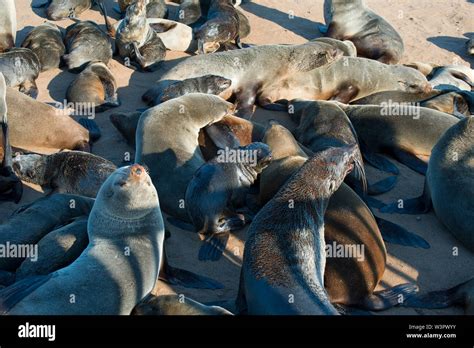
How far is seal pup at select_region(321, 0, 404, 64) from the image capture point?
10539 millimetres

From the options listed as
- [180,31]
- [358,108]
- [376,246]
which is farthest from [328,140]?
[180,31]

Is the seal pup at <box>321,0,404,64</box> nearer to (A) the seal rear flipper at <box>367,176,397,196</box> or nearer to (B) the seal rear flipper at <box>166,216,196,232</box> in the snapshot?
(A) the seal rear flipper at <box>367,176,397,196</box>

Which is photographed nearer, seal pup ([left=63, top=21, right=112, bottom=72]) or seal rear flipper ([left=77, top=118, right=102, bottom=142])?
seal rear flipper ([left=77, top=118, right=102, bottom=142])

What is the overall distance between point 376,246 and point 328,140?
2.03m

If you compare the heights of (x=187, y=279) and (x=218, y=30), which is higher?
(x=187, y=279)

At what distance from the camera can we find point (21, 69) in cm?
870

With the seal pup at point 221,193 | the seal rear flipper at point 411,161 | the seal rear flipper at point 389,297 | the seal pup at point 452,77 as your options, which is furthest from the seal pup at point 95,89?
the seal rear flipper at point 389,297

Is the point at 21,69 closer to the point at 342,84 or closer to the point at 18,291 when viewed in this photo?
the point at 342,84

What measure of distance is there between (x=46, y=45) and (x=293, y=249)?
227 inches

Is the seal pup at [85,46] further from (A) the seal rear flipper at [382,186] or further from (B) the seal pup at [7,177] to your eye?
(A) the seal rear flipper at [382,186]

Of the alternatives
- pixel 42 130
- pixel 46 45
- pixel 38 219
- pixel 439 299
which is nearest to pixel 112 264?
pixel 38 219

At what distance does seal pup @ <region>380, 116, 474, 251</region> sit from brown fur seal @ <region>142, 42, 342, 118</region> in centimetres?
244

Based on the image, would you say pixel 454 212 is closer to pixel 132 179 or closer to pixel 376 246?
pixel 376 246

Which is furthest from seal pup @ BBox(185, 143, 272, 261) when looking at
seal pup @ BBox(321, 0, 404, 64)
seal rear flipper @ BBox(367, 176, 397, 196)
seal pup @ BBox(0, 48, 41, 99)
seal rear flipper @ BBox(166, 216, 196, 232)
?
seal pup @ BBox(321, 0, 404, 64)
